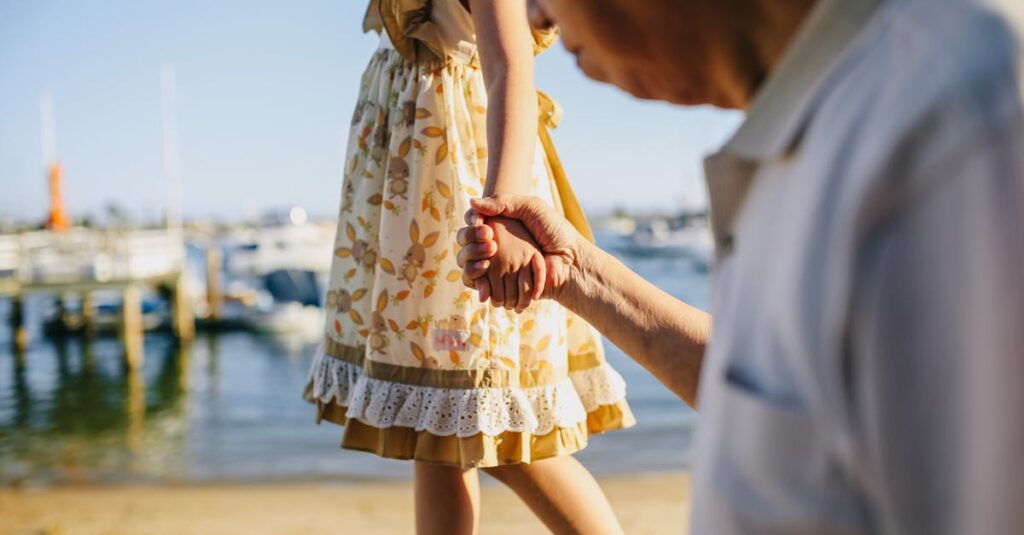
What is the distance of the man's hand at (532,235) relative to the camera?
4.86ft

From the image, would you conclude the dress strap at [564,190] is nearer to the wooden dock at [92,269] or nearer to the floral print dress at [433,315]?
the floral print dress at [433,315]

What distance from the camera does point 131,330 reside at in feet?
53.6

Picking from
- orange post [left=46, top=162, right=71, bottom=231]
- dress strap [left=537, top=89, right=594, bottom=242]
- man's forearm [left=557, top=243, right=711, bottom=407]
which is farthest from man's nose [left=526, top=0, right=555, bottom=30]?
orange post [left=46, top=162, right=71, bottom=231]

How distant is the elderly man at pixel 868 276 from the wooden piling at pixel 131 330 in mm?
16727

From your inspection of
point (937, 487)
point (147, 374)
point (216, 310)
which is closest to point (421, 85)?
point (937, 487)

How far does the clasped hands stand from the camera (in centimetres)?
149

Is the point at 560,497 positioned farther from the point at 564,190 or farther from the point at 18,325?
the point at 18,325

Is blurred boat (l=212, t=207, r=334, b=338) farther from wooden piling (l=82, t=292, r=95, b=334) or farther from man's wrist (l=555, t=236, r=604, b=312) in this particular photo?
man's wrist (l=555, t=236, r=604, b=312)

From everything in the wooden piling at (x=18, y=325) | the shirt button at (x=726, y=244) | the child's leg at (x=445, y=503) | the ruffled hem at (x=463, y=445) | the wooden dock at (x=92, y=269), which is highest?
the shirt button at (x=726, y=244)

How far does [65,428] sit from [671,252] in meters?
35.8

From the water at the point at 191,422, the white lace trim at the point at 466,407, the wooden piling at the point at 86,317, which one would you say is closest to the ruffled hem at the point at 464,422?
the white lace trim at the point at 466,407

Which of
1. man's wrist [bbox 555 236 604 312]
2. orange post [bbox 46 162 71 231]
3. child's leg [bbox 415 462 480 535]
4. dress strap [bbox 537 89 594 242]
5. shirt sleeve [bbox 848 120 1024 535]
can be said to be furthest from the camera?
orange post [bbox 46 162 71 231]

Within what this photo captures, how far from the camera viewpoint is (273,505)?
4.48m

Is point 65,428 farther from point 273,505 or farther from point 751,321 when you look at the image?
point 751,321
